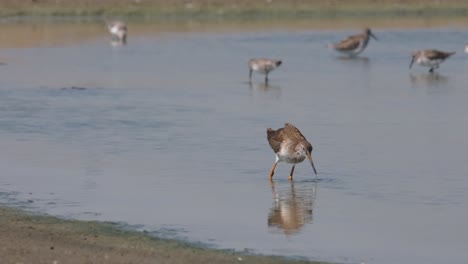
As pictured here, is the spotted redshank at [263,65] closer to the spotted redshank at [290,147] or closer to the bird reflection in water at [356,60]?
the bird reflection in water at [356,60]

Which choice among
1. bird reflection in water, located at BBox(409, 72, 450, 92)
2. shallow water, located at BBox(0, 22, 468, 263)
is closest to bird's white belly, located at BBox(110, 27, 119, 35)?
shallow water, located at BBox(0, 22, 468, 263)

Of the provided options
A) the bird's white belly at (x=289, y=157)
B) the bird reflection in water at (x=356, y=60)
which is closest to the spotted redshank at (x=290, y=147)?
the bird's white belly at (x=289, y=157)

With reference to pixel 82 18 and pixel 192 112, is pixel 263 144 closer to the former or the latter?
pixel 192 112

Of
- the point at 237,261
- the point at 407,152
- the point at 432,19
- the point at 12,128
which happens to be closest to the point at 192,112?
the point at 12,128

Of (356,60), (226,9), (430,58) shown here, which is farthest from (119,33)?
(430,58)

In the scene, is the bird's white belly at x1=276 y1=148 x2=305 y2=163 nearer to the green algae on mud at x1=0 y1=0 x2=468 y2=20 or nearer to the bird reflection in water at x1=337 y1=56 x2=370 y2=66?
the bird reflection in water at x1=337 y1=56 x2=370 y2=66

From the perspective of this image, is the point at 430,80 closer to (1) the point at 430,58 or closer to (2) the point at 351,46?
(1) the point at 430,58

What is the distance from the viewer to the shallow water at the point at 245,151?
980 cm

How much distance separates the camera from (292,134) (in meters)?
12.2

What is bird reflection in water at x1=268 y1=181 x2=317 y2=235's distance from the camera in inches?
392

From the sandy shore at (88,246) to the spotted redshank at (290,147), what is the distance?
2.78 metres

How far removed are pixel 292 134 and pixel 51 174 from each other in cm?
239

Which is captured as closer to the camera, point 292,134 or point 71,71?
point 292,134

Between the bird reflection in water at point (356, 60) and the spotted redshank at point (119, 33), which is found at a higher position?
the spotted redshank at point (119, 33)
